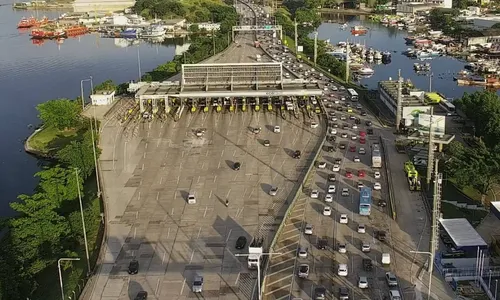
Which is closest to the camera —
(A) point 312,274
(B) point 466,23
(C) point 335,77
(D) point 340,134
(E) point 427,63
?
(A) point 312,274

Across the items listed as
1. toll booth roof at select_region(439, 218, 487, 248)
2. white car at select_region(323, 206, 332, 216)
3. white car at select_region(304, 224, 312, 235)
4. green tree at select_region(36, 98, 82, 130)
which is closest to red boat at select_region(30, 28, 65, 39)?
green tree at select_region(36, 98, 82, 130)

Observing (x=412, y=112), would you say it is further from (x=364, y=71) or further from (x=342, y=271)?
(x=364, y=71)

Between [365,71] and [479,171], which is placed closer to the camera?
[479,171]

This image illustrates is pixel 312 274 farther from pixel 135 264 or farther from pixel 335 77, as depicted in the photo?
pixel 335 77

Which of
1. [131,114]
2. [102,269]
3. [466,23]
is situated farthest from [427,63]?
[102,269]

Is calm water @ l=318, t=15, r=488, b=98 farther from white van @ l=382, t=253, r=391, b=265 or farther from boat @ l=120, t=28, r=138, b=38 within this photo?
white van @ l=382, t=253, r=391, b=265

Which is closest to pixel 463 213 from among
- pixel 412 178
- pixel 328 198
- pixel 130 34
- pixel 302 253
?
pixel 412 178
